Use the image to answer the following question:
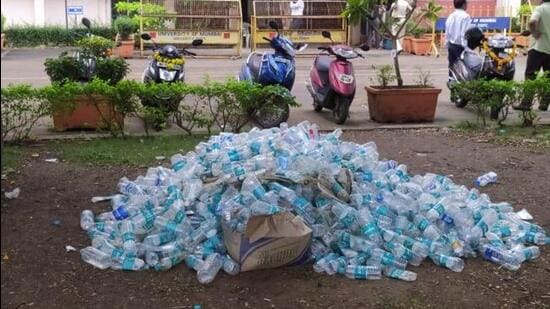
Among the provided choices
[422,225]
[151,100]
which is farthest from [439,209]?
[151,100]

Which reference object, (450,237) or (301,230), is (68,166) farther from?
(450,237)

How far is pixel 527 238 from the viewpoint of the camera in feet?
14.7

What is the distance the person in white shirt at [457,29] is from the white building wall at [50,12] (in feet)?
47.4

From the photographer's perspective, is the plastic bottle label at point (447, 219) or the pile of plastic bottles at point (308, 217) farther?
the plastic bottle label at point (447, 219)

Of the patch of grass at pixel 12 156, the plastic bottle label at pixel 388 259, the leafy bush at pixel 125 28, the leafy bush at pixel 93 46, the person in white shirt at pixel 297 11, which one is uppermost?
the person in white shirt at pixel 297 11

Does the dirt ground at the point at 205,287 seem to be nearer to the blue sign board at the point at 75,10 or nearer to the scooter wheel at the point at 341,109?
the scooter wheel at the point at 341,109

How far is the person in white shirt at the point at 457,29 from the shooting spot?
1013 cm

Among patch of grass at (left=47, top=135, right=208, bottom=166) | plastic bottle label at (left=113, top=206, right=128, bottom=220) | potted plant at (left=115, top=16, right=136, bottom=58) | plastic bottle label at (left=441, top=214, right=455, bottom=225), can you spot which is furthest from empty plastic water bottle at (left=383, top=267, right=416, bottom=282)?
potted plant at (left=115, top=16, right=136, bottom=58)

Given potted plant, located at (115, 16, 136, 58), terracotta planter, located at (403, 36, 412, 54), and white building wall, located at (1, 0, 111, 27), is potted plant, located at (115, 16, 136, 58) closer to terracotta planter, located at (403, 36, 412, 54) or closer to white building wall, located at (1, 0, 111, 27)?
white building wall, located at (1, 0, 111, 27)

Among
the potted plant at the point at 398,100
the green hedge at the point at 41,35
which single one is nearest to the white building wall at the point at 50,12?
the green hedge at the point at 41,35

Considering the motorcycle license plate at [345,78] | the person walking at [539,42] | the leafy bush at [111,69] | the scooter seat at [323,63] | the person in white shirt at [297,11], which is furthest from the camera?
the person in white shirt at [297,11]

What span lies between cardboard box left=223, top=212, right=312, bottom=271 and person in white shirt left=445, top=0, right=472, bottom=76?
7051mm

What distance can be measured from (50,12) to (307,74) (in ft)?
37.3

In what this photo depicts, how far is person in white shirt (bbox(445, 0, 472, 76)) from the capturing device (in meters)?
10.1
